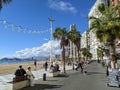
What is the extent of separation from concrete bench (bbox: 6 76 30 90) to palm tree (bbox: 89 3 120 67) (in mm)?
10651

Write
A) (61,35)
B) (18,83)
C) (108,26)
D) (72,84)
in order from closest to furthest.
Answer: (18,83) < (72,84) < (108,26) < (61,35)

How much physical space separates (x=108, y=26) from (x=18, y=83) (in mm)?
13504

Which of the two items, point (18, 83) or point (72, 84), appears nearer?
point (18, 83)

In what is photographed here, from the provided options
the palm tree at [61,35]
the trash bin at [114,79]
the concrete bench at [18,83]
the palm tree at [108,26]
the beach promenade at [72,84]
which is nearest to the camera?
the concrete bench at [18,83]

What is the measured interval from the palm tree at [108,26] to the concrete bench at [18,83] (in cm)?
1065

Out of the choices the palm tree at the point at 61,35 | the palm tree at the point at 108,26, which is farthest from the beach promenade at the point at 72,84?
the palm tree at the point at 61,35

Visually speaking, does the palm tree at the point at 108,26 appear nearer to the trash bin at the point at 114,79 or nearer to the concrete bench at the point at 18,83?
the trash bin at the point at 114,79

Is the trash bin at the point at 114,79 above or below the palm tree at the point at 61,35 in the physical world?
below

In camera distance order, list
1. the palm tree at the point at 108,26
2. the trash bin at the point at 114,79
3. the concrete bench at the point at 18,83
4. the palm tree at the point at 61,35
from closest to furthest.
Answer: the concrete bench at the point at 18,83, the trash bin at the point at 114,79, the palm tree at the point at 108,26, the palm tree at the point at 61,35

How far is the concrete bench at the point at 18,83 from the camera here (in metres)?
17.6

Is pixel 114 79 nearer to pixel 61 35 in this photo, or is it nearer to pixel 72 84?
pixel 72 84

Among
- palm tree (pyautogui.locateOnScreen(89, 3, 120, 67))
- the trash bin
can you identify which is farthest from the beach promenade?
palm tree (pyautogui.locateOnScreen(89, 3, 120, 67))

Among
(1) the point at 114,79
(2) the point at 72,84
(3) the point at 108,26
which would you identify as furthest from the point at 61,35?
(1) the point at 114,79

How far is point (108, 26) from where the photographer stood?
2858 centimetres
